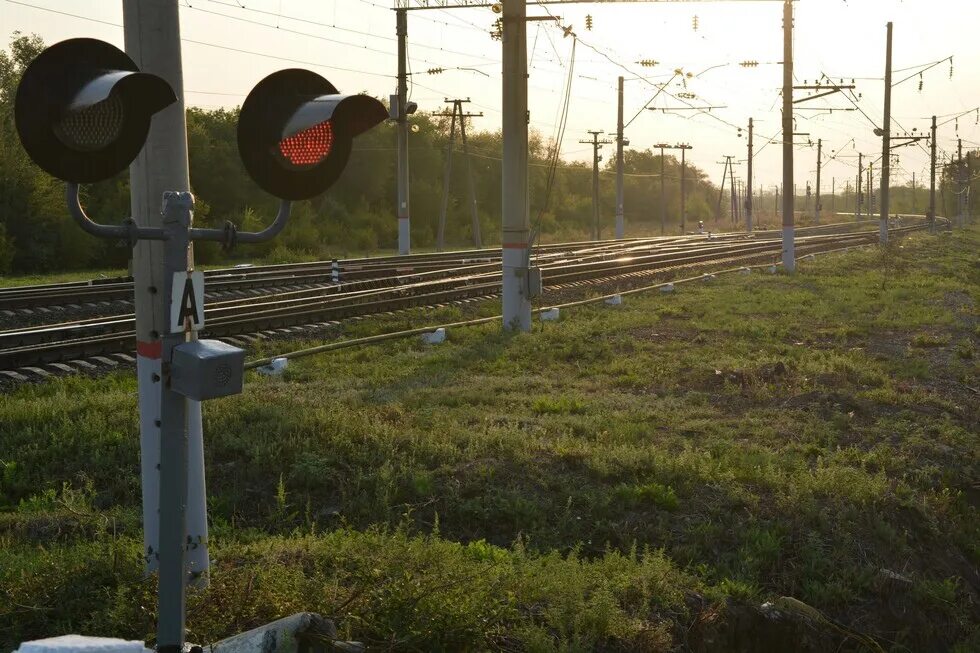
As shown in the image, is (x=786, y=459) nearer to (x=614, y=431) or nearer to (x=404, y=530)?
(x=614, y=431)

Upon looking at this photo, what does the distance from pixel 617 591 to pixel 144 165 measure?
3597 millimetres

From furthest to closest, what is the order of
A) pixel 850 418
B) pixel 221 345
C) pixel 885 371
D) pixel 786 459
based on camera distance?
pixel 885 371
pixel 850 418
pixel 786 459
pixel 221 345

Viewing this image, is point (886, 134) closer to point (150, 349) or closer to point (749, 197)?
point (749, 197)

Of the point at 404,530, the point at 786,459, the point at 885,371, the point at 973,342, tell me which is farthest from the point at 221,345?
the point at 973,342

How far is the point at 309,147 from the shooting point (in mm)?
4074

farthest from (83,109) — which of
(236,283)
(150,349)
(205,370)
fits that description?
(236,283)

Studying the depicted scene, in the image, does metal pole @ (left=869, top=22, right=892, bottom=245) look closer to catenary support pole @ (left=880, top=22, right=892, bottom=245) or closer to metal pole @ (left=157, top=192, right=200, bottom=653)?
catenary support pole @ (left=880, top=22, right=892, bottom=245)

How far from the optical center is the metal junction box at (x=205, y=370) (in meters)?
3.70

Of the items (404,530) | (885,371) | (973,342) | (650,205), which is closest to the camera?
(404,530)

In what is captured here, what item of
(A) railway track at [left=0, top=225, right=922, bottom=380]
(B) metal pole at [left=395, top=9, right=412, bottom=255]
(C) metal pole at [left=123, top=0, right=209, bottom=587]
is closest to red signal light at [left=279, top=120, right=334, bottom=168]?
(C) metal pole at [left=123, top=0, right=209, bottom=587]

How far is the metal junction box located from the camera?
3699 millimetres

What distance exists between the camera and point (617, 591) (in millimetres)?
6055

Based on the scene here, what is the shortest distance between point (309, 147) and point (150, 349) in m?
1.85

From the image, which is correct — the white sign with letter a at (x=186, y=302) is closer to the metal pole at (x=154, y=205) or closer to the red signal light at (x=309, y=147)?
the red signal light at (x=309, y=147)
